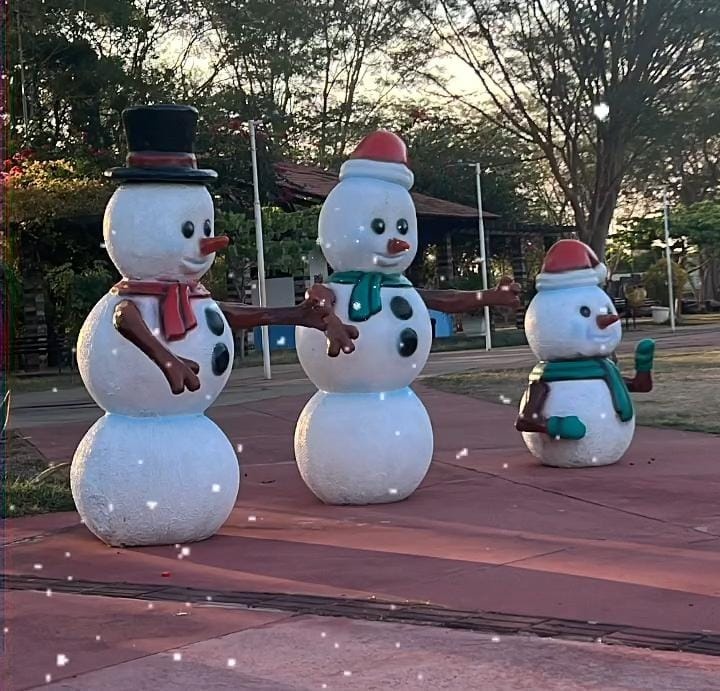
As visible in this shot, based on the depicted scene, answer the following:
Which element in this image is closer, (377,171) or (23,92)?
(377,171)

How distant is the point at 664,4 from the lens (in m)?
26.8

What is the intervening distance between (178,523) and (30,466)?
5078mm

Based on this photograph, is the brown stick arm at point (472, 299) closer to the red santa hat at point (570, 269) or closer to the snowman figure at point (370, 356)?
the snowman figure at point (370, 356)

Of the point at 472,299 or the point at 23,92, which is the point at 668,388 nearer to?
the point at 472,299

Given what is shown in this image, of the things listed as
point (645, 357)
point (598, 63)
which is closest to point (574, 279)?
point (645, 357)

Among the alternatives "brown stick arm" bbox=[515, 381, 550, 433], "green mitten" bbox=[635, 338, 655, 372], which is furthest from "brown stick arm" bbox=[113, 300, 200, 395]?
"green mitten" bbox=[635, 338, 655, 372]

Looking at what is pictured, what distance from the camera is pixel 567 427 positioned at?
30.6ft

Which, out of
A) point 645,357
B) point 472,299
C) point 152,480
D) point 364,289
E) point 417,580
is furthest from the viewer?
point 645,357

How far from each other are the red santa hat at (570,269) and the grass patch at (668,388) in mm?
2878

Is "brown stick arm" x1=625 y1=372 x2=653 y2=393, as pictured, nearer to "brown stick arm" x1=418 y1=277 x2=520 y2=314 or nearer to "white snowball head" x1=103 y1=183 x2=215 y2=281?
"brown stick arm" x1=418 y1=277 x2=520 y2=314

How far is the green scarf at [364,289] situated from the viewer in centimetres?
812

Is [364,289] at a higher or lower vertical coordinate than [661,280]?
→ higher

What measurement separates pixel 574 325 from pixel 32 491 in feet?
15.6

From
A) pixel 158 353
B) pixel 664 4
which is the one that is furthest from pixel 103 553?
pixel 664 4
